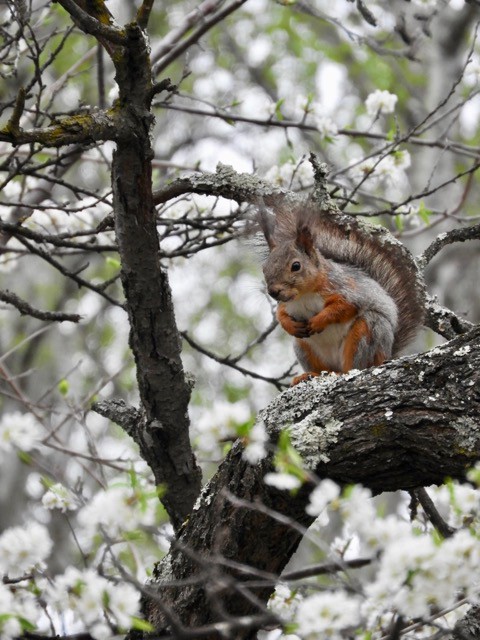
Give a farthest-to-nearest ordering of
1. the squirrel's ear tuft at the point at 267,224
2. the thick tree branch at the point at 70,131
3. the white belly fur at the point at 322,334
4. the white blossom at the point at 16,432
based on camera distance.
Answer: the white belly fur at the point at 322,334
the squirrel's ear tuft at the point at 267,224
the thick tree branch at the point at 70,131
the white blossom at the point at 16,432

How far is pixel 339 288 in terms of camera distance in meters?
3.32

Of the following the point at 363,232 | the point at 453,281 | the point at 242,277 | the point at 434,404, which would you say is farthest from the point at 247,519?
the point at 242,277

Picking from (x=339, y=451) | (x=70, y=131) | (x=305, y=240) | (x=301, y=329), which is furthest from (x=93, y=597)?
(x=305, y=240)

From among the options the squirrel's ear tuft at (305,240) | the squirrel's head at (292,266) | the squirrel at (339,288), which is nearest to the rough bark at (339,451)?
the squirrel at (339,288)

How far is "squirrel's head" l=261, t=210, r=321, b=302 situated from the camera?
3.37 m

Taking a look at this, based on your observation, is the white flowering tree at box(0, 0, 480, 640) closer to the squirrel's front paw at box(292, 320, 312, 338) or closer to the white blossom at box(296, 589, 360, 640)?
the white blossom at box(296, 589, 360, 640)

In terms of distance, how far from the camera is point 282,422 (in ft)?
7.40

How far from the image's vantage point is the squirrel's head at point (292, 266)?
3369 mm

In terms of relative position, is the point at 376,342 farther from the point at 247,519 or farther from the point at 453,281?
the point at 453,281

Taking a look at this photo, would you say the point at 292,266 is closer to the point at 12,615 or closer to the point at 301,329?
the point at 301,329

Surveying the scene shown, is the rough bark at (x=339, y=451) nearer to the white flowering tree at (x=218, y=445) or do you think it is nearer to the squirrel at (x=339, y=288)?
the white flowering tree at (x=218, y=445)

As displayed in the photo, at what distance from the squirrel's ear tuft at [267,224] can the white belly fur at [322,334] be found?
0.25 meters

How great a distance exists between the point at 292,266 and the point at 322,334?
0.90 feet

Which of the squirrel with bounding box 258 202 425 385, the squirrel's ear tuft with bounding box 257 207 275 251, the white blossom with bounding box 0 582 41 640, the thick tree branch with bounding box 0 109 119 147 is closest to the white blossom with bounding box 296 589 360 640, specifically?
the white blossom with bounding box 0 582 41 640
